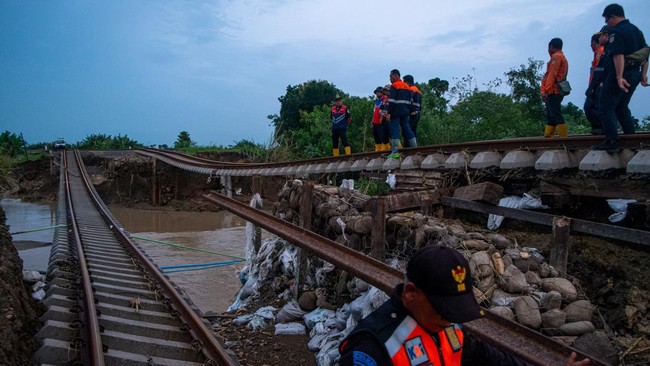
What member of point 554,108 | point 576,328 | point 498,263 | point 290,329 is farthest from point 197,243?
point 576,328

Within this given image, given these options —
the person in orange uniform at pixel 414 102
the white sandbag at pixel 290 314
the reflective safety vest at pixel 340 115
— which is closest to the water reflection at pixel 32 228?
the white sandbag at pixel 290 314

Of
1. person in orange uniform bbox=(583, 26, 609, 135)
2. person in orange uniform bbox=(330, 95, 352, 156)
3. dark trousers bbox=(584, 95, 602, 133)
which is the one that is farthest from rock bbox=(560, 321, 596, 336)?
person in orange uniform bbox=(330, 95, 352, 156)

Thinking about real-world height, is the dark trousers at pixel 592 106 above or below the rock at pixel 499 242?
above

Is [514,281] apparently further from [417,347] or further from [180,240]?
[180,240]

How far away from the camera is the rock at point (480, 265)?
488 cm

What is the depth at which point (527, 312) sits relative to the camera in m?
4.39

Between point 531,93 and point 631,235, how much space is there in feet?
50.4

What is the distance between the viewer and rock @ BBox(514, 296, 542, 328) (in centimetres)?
436

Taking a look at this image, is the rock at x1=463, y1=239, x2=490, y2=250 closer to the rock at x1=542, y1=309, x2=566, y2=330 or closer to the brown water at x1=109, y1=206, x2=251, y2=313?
the rock at x1=542, y1=309, x2=566, y2=330

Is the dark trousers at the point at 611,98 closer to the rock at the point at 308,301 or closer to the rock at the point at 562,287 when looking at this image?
the rock at the point at 562,287

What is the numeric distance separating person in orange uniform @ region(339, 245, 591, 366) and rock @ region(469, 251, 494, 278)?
3.14 metres

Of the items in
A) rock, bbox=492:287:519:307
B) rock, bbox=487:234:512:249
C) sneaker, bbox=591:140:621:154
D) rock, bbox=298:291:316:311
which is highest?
sneaker, bbox=591:140:621:154

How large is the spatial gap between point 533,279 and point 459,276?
353 cm

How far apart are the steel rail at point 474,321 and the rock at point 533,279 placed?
4.97 ft
